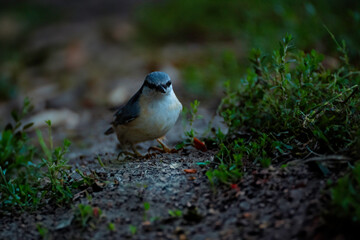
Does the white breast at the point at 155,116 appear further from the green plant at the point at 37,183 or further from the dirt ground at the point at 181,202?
the green plant at the point at 37,183

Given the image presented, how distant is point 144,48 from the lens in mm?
9539

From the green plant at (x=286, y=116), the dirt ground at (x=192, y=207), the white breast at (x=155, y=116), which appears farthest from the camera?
the white breast at (x=155, y=116)

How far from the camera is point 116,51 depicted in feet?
32.2

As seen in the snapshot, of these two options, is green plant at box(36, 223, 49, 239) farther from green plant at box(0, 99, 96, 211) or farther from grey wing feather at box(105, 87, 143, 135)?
grey wing feather at box(105, 87, 143, 135)

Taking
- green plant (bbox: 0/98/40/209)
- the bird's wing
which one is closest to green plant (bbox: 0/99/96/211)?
green plant (bbox: 0/98/40/209)

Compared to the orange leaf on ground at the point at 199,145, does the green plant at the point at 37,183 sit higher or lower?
higher

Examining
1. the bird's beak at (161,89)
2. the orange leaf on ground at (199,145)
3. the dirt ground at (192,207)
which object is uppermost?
the bird's beak at (161,89)

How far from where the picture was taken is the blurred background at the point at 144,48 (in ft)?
21.9

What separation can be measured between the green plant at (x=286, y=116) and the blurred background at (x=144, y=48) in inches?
62.5

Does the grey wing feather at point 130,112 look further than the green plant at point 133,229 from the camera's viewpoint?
Yes

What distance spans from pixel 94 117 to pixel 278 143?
410 cm

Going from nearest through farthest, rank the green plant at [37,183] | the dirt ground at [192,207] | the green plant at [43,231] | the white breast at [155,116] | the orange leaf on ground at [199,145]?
the dirt ground at [192,207] < the green plant at [43,231] < the green plant at [37,183] < the orange leaf on ground at [199,145] < the white breast at [155,116]

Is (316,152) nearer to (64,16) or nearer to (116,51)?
(116,51)

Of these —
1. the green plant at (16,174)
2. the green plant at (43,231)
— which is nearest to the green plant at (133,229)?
the green plant at (43,231)
